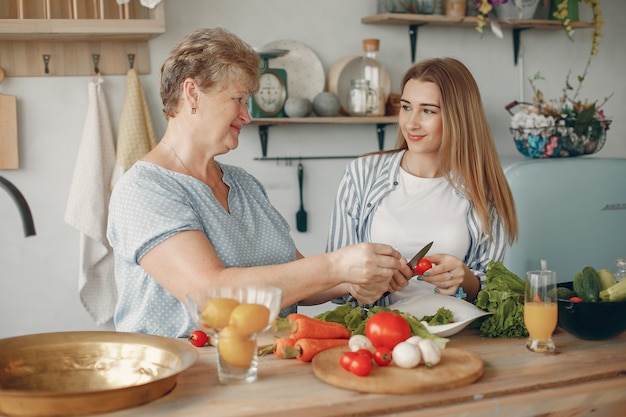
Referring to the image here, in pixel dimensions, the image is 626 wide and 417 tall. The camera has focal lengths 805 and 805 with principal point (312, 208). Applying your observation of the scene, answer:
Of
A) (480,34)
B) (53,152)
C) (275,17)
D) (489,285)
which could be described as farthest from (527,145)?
(53,152)

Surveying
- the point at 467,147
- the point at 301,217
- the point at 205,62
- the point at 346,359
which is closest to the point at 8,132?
the point at 301,217

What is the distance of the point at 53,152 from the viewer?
11.2 ft

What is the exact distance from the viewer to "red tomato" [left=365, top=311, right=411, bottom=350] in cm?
173

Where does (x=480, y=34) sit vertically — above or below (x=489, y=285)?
above

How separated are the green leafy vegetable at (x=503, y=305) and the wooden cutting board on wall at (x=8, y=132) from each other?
212 cm

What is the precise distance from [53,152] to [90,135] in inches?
7.5

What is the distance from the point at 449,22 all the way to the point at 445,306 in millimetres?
2184

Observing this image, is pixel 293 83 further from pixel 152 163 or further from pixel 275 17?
pixel 152 163

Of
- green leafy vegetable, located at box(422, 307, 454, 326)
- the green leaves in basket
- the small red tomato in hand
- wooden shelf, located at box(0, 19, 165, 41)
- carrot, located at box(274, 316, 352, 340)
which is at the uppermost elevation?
wooden shelf, located at box(0, 19, 165, 41)

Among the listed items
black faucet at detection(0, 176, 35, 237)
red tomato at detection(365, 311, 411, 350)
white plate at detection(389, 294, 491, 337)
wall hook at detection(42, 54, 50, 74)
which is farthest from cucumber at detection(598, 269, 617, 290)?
wall hook at detection(42, 54, 50, 74)

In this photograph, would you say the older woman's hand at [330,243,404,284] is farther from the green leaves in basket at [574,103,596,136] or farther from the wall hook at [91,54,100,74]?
the green leaves in basket at [574,103,596,136]

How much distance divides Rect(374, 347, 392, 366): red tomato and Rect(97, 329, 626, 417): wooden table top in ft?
0.37

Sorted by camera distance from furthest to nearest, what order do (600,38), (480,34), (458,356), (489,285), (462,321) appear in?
1. (600,38)
2. (480,34)
3. (489,285)
4. (462,321)
5. (458,356)

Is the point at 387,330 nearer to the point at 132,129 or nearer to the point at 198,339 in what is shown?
the point at 198,339
